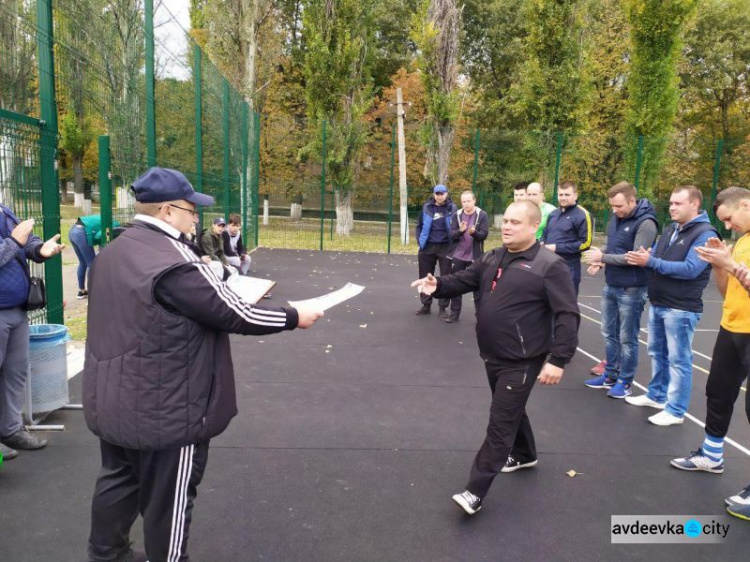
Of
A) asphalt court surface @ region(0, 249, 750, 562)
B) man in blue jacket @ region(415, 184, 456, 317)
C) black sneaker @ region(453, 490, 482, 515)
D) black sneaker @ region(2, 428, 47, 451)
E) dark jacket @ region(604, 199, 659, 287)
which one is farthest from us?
man in blue jacket @ region(415, 184, 456, 317)

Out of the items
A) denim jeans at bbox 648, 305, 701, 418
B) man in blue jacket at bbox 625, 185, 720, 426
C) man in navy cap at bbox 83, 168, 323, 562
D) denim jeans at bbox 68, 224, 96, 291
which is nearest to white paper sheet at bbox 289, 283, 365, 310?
man in navy cap at bbox 83, 168, 323, 562

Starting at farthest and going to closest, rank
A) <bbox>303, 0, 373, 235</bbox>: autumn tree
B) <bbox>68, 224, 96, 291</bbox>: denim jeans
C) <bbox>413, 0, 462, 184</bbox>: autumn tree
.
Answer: <bbox>303, 0, 373, 235</bbox>: autumn tree, <bbox>413, 0, 462, 184</bbox>: autumn tree, <bbox>68, 224, 96, 291</bbox>: denim jeans

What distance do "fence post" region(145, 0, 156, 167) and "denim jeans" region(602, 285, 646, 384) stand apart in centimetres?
541

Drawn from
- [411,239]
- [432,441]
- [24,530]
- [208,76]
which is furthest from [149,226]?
[411,239]

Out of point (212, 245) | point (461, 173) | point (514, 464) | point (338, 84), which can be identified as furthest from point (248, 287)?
point (461, 173)

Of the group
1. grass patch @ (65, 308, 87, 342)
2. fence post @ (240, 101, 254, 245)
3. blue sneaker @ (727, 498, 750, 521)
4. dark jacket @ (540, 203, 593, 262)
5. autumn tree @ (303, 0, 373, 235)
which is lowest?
blue sneaker @ (727, 498, 750, 521)

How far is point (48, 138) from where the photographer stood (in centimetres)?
479

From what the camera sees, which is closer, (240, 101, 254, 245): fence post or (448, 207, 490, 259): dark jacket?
(448, 207, 490, 259): dark jacket

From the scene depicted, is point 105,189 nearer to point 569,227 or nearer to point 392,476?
point 392,476

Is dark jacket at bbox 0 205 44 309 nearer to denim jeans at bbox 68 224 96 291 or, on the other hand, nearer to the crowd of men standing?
the crowd of men standing

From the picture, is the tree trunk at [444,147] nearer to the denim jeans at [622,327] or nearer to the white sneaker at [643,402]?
the denim jeans at [622,327]

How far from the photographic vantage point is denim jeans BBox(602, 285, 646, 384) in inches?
215

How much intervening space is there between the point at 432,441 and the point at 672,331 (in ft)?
7.32

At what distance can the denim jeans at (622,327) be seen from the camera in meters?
5.45
